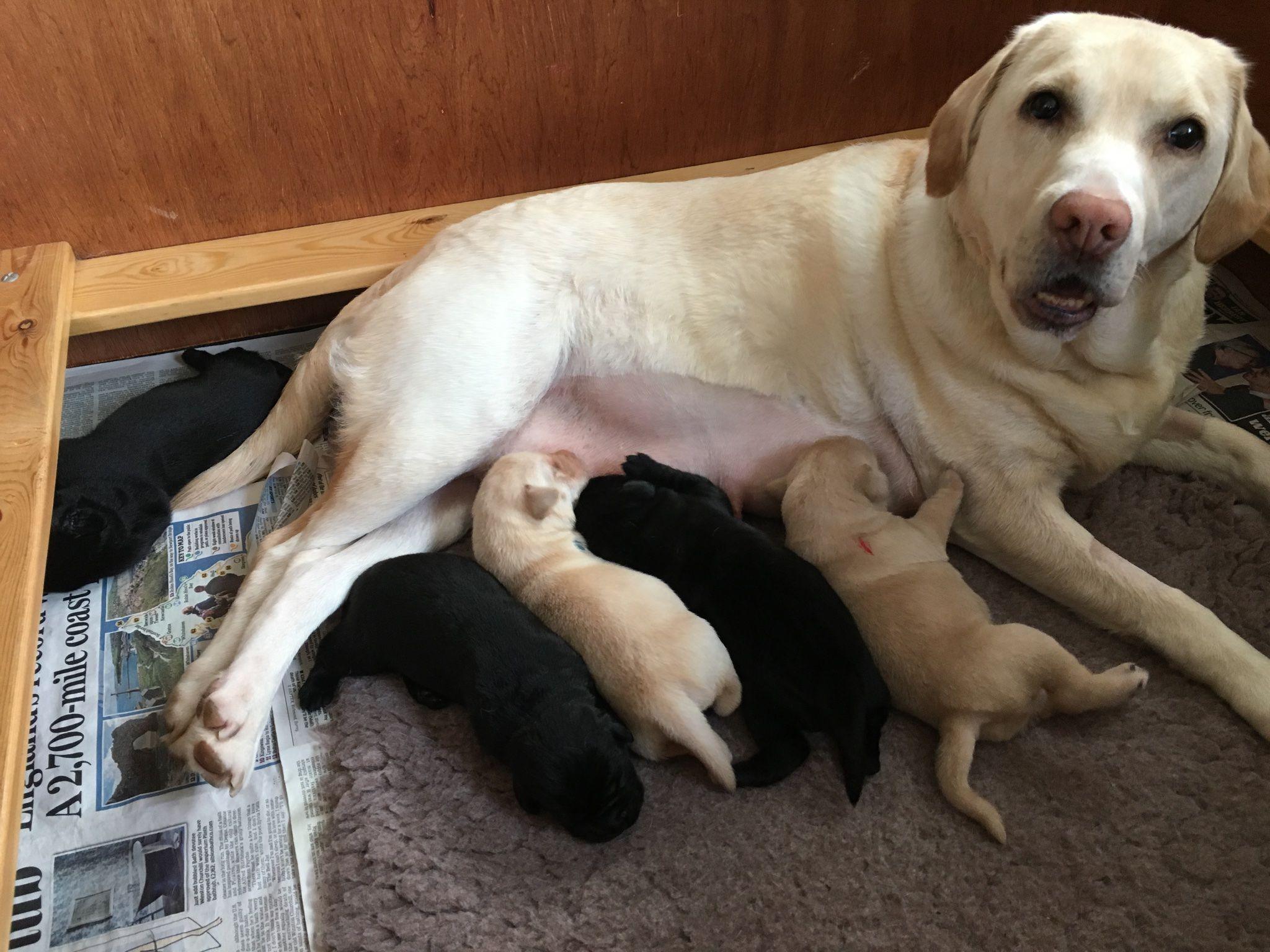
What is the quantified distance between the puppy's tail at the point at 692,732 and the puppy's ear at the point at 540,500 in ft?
1.19

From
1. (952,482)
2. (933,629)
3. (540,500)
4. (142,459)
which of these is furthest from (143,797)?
(952,482)

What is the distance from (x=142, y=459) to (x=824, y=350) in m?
1.26

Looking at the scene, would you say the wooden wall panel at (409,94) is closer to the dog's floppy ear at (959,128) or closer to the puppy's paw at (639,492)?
the dog's floppy ear at (959,128)

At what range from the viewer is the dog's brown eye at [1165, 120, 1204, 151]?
116 cm

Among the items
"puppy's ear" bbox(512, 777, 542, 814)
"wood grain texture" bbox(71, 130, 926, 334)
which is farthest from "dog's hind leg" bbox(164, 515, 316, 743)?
"wood grain texture" bbox(71, 130, 926, 334)

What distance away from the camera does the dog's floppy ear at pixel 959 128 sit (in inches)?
50.3

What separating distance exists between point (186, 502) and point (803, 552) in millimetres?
1158

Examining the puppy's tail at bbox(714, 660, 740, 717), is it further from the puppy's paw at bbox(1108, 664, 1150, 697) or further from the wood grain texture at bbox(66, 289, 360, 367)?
the wood grain texture at bbox(66, 289, 360, 367)

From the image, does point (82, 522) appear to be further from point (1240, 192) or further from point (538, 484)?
point (1240, 192)

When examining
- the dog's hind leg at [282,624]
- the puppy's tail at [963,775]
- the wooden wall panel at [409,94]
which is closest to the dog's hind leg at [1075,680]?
the puppy's tail at [963,775]

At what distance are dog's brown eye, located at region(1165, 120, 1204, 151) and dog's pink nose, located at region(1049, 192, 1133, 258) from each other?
0.57 ft

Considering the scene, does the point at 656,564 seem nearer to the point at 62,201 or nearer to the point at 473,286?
the point at 473,286

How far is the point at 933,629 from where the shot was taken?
127cm

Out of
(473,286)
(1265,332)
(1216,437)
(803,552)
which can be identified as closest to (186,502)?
(473,286)
